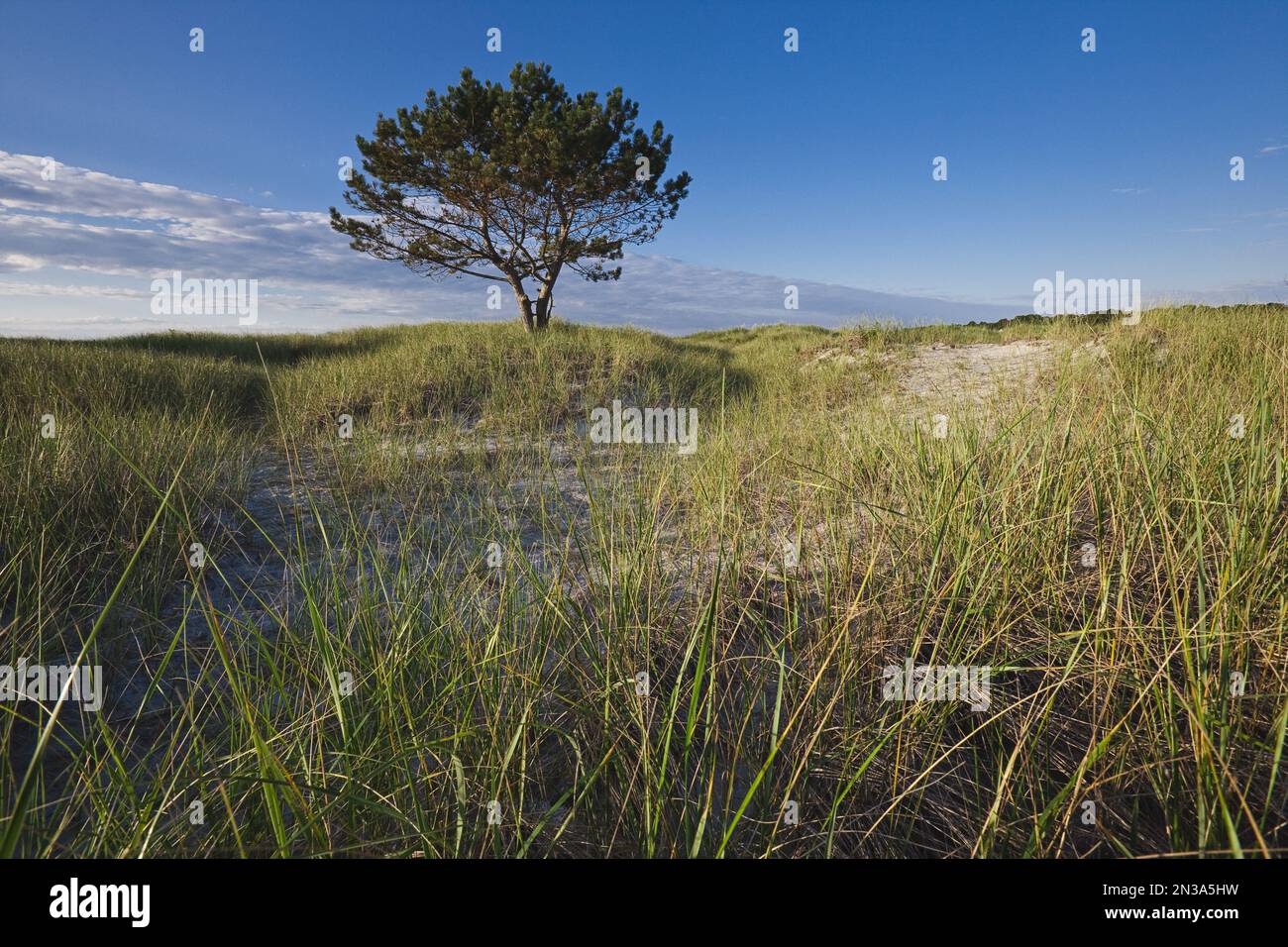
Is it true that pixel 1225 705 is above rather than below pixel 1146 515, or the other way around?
below

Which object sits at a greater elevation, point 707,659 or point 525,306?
point 525,306

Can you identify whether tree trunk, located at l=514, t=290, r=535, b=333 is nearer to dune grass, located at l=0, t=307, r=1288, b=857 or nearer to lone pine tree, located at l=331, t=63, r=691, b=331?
lone pine tree, located at l=331, t=63, r=691, b=331

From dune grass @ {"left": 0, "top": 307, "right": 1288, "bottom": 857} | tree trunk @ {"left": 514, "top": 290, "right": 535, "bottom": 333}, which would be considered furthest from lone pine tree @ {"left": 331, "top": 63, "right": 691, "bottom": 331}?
dune grass @ {"left": 0, "top": 307, "right": 1288, "bottom": 857}

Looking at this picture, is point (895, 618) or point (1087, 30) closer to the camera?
point (895, 618)

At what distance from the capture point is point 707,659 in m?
2.01

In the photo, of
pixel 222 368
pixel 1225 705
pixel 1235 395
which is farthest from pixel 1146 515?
pixel 222 368

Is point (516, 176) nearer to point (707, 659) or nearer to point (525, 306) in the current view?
point (525, 306)

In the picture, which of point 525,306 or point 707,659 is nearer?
point 707,659

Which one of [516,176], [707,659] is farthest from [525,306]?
[707,659]

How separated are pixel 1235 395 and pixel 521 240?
1631 cm

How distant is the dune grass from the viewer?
1389 millimetres

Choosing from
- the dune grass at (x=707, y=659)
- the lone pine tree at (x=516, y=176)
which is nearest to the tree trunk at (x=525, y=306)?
the lone pine tree at (x=516, y=176)

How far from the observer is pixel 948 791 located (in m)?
1.64
